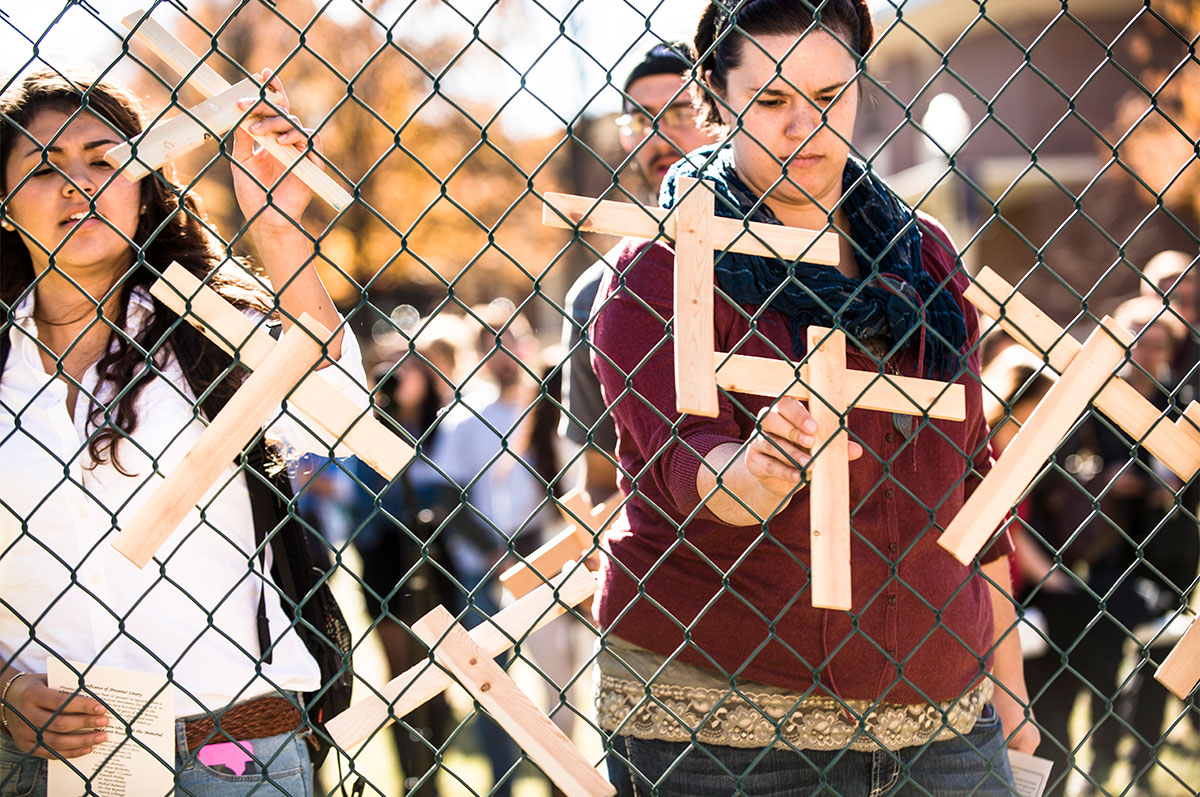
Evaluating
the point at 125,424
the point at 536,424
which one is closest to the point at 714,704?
the point at 125,424

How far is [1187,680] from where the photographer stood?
1.93 m

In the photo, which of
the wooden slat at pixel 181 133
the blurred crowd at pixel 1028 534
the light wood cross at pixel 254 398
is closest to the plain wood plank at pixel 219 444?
the light wood cross at pixel 254 398

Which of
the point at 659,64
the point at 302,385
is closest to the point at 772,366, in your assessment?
the point at 302,385

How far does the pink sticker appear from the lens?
183cm

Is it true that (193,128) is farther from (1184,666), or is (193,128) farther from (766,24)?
(1184,666)

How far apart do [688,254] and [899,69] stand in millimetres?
22491

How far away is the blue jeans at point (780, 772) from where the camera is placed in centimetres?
188

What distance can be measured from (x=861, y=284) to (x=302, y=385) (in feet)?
2.92

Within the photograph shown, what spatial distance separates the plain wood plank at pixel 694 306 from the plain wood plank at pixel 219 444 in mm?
547

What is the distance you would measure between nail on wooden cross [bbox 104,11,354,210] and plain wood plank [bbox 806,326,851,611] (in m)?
0.76

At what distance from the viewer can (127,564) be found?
72.7 inches

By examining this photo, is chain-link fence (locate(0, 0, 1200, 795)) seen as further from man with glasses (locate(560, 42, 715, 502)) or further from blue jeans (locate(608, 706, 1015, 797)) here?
man with glasses (locate(560, 42, 715, 502))

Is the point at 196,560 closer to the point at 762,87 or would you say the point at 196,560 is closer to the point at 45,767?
the point at 45,767

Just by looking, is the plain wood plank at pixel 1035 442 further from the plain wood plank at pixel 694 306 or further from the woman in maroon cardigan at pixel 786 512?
the plain wood plank at pixel 694 306
